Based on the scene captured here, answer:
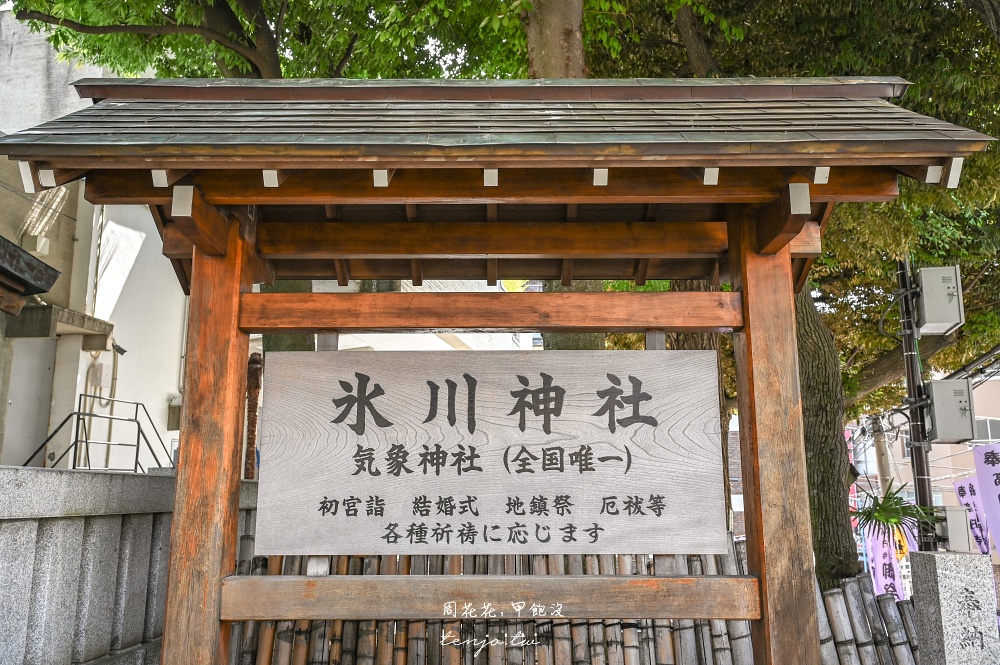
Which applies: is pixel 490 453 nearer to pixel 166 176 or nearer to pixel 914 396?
pixel 166 176

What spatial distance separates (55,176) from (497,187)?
2.38 meters

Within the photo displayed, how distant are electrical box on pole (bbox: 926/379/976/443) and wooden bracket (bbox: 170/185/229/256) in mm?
7772

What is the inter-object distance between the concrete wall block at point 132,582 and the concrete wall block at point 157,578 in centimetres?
7

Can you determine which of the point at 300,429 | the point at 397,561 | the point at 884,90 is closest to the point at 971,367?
the point at 884,90

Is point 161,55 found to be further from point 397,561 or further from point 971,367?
point 971,367

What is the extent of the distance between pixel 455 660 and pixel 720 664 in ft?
5.92

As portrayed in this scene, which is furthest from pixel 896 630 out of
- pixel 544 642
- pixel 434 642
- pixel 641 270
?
pixel 434 642

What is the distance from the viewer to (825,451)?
8.60 meters

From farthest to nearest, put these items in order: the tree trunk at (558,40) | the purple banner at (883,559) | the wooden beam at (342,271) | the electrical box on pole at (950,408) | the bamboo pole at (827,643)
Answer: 1. the purple banner at (883,559)
2. the electrical box on pole at (950,408)
3. the tree trunk at (558,40)
4. the wooden beam at (342,271)
5. the bamboo pole at (827,643)

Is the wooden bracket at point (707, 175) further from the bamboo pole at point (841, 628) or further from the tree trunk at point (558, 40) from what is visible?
the tree trunk at point (558, 40)

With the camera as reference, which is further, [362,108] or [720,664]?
[720,664]

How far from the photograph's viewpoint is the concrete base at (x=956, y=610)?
5.61m

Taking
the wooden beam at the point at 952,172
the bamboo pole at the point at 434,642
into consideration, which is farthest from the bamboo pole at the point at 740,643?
the wooden beam at the point at 952,172

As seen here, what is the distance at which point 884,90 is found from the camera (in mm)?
4887
